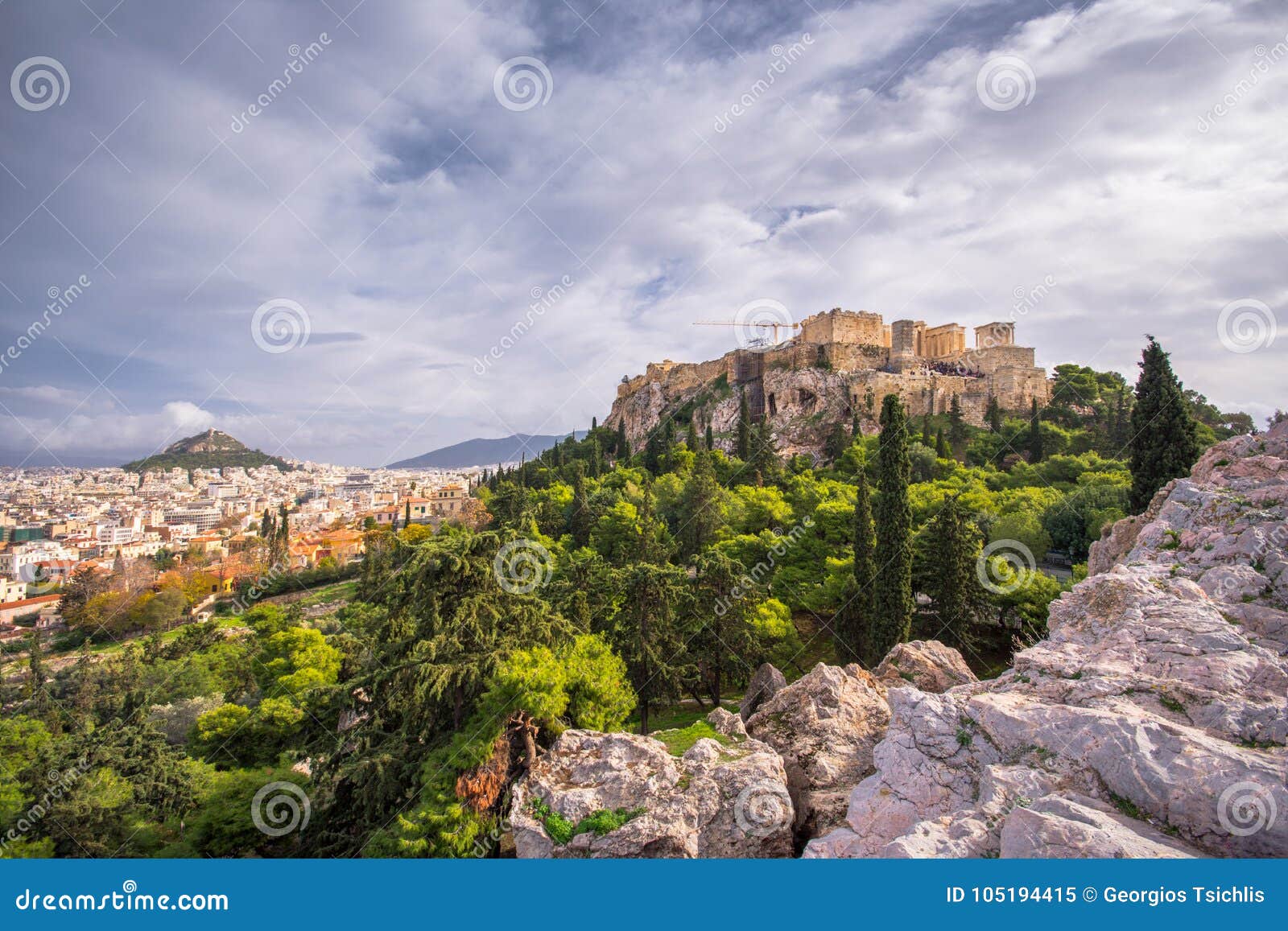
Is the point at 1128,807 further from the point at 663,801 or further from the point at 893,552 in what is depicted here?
the point at 893,552

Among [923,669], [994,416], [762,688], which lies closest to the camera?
[923,669]

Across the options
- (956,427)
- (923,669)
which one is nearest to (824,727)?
(923,669)

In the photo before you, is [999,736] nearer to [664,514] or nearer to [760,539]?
[760,539]

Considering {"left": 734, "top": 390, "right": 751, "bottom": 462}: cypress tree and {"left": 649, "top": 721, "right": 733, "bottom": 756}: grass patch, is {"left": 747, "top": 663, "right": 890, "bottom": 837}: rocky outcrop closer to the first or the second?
{"left": 649, "top": 721, "right": 733, "bottom": 756}: grass patch

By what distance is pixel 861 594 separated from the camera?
18797 millimetres

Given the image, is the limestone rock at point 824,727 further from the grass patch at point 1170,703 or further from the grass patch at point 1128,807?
the grass patch at point 1170,703

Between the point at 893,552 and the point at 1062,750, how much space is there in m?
12.3

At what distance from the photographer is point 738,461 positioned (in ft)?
143

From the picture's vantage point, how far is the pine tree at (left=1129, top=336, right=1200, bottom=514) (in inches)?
653

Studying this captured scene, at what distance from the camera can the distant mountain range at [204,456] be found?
146 meters

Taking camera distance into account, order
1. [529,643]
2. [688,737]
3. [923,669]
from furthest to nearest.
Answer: [923,669] < [529,643] < [688,737]

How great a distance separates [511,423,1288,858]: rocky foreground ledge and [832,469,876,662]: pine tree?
31.0ft

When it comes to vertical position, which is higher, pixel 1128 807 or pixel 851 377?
pixel 851 377

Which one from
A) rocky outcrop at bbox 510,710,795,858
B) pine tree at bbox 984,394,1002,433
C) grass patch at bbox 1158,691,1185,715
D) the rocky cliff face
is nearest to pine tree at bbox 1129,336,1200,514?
grass patch at bbox 1158,691,1185,715
